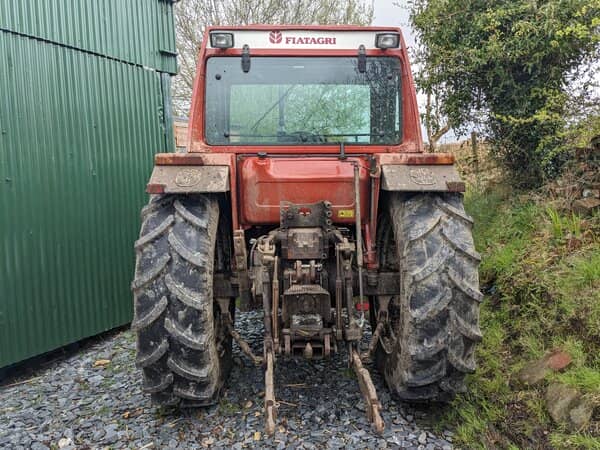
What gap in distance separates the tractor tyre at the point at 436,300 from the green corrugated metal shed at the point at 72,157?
3189mm

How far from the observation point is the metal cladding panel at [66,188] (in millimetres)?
4062

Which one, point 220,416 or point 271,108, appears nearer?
point 220,416

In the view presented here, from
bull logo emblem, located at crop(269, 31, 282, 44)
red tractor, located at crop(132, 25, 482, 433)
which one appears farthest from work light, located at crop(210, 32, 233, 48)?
bull logo emblem, located at crop(269, 31, 282, 44)

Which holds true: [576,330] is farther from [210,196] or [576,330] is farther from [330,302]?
[210,196]

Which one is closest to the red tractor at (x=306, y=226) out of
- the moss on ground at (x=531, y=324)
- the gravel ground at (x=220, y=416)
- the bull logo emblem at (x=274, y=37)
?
the bull logo emblem at (x=274, y=37)

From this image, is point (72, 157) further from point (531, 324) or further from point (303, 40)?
point (531, 324)

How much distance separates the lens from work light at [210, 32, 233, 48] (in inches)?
133

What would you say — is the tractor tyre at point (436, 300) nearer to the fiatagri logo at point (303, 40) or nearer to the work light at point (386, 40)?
the work light at point (386, 40)

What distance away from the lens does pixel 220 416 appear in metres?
3.12

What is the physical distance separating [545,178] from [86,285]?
4.74 metres

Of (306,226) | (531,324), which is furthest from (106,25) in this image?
(531,324)

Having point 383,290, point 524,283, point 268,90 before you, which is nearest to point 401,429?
point 383,290

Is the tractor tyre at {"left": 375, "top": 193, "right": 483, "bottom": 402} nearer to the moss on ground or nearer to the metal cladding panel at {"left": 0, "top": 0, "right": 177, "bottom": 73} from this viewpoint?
the moss on ground

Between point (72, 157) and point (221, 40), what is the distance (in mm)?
2114
